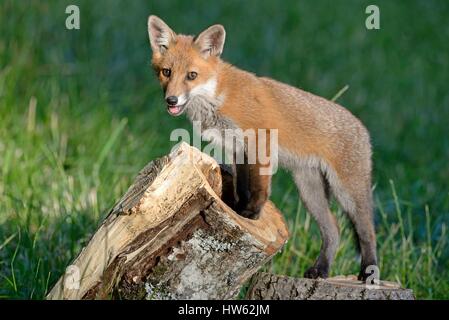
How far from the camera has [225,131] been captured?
559 cm

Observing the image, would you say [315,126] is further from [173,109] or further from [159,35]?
[159,35]

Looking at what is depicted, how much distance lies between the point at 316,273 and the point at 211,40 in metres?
1.91

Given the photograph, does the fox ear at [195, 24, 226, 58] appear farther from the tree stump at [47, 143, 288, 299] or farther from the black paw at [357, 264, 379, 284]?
the black paw at [357, 264, 379, 284]

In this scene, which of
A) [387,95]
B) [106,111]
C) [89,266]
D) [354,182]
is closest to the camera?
[89,266]

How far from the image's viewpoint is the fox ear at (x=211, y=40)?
548cm

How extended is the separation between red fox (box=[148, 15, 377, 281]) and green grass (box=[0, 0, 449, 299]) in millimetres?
464

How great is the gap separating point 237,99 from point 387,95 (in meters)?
6.19

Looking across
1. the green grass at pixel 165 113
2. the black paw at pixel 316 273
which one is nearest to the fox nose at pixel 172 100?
the green grass at pixel 165 113

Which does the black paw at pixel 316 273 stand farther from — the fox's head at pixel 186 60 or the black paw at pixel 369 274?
the fox's head at pixel 186 60

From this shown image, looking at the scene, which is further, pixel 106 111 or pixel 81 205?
pixel 106 111

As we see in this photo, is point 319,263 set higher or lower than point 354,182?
lower

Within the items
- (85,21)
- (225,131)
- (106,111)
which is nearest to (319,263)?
(225,131)

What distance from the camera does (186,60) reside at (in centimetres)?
541
